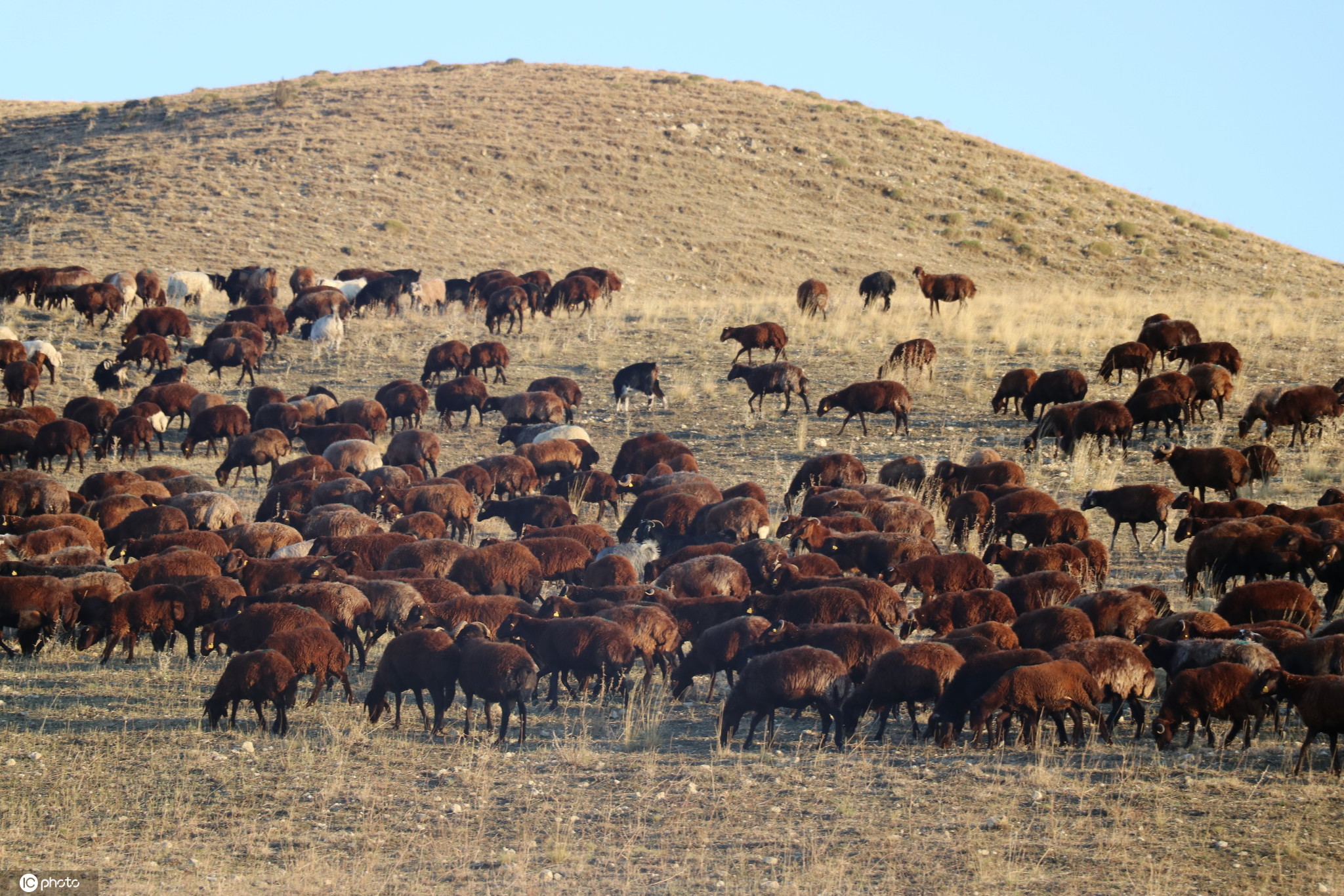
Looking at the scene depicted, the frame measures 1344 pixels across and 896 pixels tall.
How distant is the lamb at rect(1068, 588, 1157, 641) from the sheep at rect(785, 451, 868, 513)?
636 centimetres

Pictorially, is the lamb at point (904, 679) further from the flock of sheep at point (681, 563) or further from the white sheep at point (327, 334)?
the white sheep at point (327, 334)

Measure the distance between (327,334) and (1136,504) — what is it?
18085 mm

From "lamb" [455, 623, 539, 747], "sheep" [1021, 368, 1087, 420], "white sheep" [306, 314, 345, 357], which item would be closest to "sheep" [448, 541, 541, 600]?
"lamb" [455, 623, 539, 747]

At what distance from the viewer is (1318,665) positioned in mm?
9500

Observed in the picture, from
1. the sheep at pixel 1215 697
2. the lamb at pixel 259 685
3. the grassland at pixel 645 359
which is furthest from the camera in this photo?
the lamb at pixel 259 685

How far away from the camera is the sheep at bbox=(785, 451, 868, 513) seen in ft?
57.3

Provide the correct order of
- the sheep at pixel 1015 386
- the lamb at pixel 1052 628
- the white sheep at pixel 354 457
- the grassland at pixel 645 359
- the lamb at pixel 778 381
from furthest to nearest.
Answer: the lamb at pixel 778 381
the sheep at pixel 1015 386
the white sheep at pixel 354 457
the lamb at pixel 1052 628
the grassland at pixel 645 359

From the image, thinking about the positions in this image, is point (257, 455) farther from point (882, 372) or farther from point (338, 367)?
point (882, 372)

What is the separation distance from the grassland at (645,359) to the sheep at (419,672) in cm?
34

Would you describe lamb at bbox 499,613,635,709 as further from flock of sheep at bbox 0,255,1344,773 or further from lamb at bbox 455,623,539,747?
lamb at bbox 455,623,539,747

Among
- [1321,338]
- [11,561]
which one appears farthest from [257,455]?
[1321,338]

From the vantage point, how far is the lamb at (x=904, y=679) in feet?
30.9

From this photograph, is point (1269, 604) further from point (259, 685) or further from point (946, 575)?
point (259, 685)

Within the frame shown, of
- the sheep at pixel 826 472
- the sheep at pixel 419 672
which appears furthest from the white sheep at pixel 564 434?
the sheep at pixel 419 672
